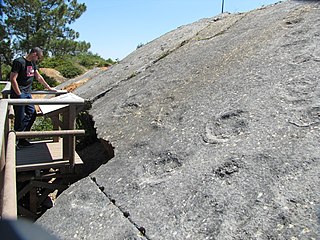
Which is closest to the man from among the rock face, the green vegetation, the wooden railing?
Answer: the wooden railing

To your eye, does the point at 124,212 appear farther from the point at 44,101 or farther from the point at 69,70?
the point at 69,70

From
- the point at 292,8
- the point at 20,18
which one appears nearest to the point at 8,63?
the point at 20,18

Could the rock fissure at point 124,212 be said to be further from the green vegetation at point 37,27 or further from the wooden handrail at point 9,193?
the green vegetation at point 37,27

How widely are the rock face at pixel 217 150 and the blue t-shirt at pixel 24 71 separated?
3.56 ft

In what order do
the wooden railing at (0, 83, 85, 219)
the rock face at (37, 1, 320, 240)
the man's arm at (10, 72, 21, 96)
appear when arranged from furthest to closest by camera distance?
the man's arm at (10, 72, 21, 96), the wooden railing at (0, 83, 85, 219), the rock face at (37, 1, 320, 240)

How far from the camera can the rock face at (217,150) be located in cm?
242

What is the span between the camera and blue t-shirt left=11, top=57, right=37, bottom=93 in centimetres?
536

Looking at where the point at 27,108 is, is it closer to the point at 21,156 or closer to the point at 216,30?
the point at 21,156

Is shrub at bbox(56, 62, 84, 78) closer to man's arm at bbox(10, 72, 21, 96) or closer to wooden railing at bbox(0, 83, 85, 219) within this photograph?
wooden railing at bbox(0, 83, 85, 219)

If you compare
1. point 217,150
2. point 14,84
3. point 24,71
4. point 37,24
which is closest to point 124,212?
point 217,150

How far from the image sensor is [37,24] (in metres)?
21.8

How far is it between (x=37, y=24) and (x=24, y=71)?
17.9 m

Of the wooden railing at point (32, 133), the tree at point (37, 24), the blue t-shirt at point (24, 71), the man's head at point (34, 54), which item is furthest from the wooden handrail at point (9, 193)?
the tree at point (37, 24)

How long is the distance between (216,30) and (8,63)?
63.1 ft
